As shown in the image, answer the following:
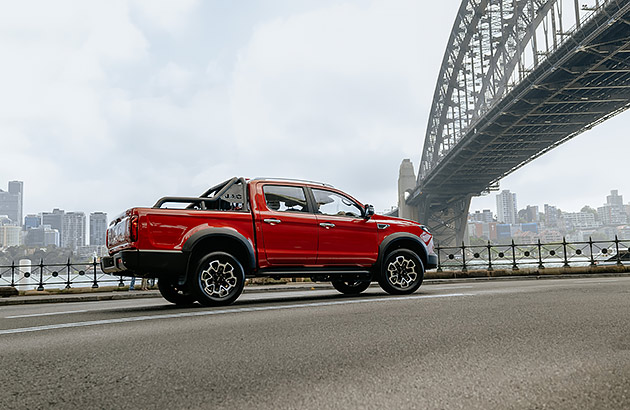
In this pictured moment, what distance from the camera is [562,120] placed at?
140 feet

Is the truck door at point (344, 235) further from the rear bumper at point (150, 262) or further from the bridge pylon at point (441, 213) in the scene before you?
the bridge pylon at point (441, 213)

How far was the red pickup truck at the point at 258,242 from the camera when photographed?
23.9 feet

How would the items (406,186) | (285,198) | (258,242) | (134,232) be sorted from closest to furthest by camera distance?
1. (134,232)
2. (258,242)
3. (285,198)
4. (406,186)

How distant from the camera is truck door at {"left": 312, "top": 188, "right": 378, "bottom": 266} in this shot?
28.0ft

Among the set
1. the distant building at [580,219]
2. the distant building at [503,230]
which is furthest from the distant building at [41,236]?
the distant building at [580,219]

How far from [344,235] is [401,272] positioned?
127 cm

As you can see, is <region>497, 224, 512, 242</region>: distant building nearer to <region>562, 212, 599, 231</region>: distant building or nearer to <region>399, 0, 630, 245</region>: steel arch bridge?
<region>562, 212, 599, 231</region>: distant building

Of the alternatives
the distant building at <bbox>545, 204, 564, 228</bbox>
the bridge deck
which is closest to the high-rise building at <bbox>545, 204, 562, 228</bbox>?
the distant building at <bbox>545, 204, 564, 228</bbox>

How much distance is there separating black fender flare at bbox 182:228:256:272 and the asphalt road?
1343 mm

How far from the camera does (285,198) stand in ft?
27.8

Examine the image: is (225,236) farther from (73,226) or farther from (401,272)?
(73,226)

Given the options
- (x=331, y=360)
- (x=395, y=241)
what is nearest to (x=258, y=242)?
(x=395, y=241)

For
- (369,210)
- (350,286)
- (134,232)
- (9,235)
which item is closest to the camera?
(134,232)

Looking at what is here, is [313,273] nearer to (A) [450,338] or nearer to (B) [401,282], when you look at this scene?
(B) [401,282]
